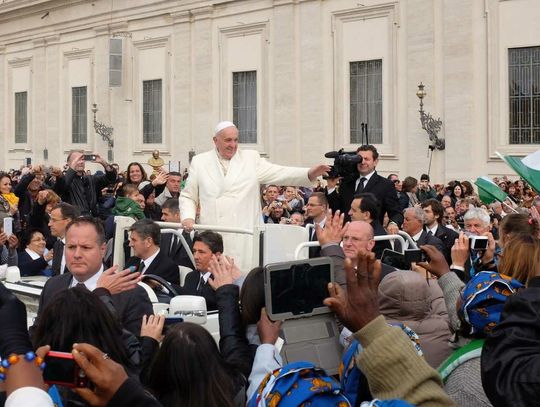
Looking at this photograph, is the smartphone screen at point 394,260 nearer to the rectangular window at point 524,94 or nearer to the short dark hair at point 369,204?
the short dark hair at point 369,204

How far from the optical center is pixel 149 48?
33.2m

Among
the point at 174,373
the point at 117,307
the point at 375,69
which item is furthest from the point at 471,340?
the point at 375,69

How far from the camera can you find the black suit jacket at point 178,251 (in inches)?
324

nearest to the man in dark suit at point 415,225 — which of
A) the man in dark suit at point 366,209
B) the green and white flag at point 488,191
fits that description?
the man in dark suit at point 366,209

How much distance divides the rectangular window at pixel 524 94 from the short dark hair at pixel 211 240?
17.6 metres

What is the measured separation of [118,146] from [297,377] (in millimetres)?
32339

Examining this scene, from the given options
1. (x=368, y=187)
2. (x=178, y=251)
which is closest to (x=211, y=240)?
(x=178, y=251)

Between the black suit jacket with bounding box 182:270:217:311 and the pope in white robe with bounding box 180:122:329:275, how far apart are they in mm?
993

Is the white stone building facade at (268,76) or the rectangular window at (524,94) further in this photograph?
the white stone building facade at (268,76)

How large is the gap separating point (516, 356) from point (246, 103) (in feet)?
91.3

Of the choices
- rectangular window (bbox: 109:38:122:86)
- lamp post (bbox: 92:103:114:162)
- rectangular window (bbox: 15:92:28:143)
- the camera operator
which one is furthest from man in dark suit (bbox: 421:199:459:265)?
rectangular window (bbox: 15:92:28:143)

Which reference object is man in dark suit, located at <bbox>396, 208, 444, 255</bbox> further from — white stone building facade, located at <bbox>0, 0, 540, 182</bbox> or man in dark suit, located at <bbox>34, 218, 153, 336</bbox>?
white stone building facade, located at <bbox>0, 0, 540, 182</bbox>

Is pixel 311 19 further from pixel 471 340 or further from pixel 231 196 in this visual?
pixel 471 340

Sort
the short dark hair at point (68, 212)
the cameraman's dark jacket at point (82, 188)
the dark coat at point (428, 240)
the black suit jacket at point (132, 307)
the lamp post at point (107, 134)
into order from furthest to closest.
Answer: the lamp post at point (107, 134) < the cameraman's dark jacket at point (82, 188) < the dark coat at point (428, 240) < the short dark hair at point (68, 212) < the black suit jacket at point (132, 307)
